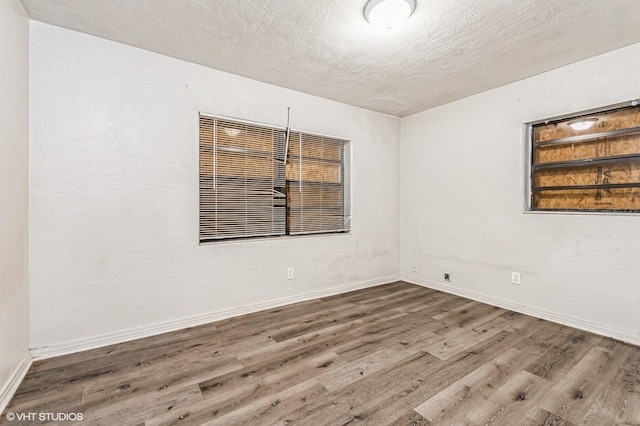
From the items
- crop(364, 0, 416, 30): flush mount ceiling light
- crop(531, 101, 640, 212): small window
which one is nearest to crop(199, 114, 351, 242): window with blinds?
crop(364, 0, 416, 30): flush mount ceiling light

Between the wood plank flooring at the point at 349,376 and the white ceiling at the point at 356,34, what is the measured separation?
254 cm

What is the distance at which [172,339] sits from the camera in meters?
2.59

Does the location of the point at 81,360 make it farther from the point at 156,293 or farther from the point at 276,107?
the point at 276,107

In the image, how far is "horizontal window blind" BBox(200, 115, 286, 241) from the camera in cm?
298

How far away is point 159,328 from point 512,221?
12.5ft

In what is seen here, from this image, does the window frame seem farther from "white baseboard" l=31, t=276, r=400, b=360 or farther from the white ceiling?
"white baseboard" l=31, t=276, r=400, b=360

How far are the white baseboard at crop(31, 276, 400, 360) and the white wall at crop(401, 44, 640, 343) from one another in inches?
65.1

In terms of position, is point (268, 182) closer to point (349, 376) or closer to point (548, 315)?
point (349, 376)

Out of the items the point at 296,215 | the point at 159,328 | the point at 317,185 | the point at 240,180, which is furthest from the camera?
the point at 317,185

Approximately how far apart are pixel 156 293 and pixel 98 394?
0.95m

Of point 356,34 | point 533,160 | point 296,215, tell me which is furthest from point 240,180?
point 533,160

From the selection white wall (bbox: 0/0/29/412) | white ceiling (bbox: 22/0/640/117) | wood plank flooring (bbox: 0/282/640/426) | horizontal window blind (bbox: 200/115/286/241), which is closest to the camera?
wood plank flooring (bbox: 0/282/640/426)

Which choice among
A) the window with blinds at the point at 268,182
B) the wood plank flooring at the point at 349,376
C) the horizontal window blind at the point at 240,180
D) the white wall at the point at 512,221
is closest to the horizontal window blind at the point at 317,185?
the window with blinds at the point at 268,182

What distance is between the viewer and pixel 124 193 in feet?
8.34
